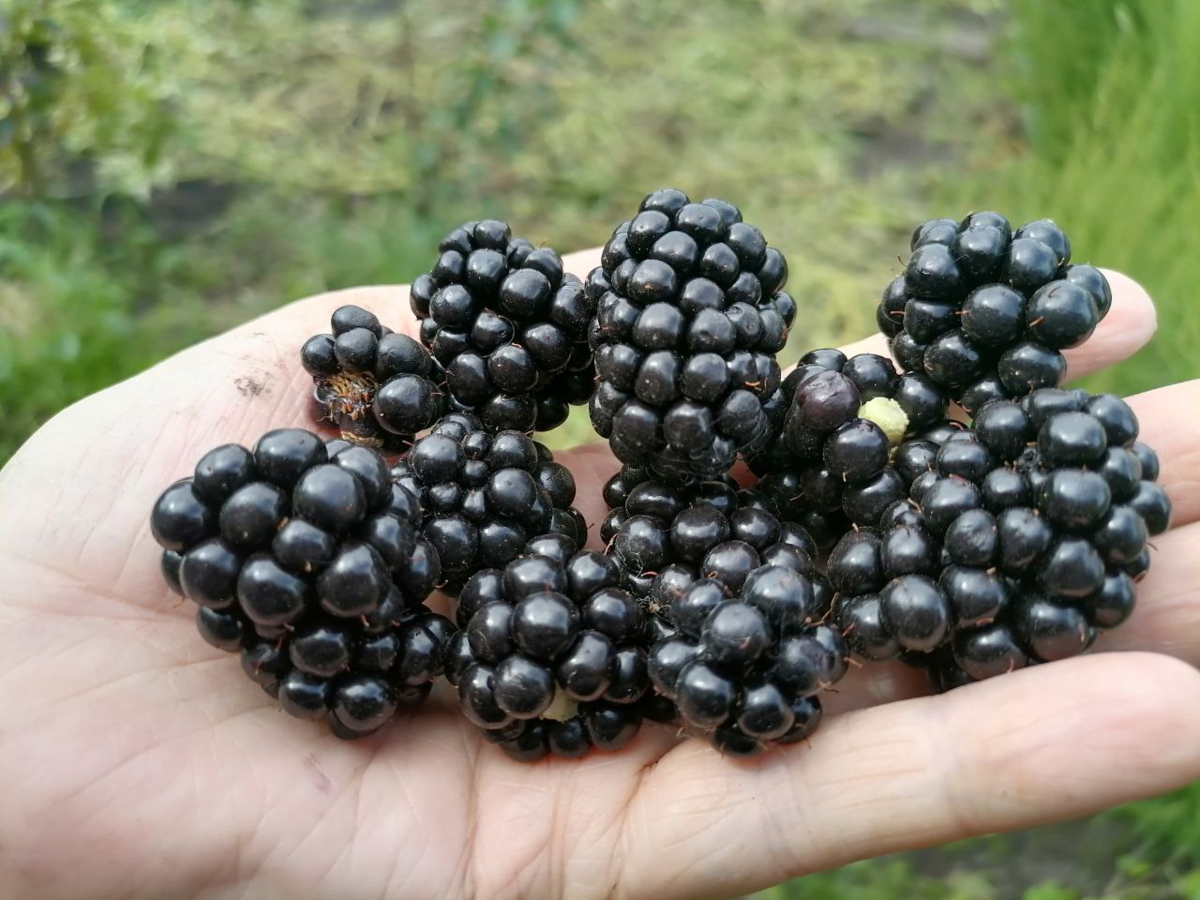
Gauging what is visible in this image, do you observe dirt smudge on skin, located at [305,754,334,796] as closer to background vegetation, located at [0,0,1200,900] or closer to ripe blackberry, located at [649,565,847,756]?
ripe blackberry, located at [649,565,847,756]

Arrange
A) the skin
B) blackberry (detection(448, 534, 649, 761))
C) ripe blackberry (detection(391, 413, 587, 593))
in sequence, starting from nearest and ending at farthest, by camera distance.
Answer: the skin → blackberry (detection(448, 534, 649, 761)) → ripe blackberry (detection(391, 413, 587, 593))

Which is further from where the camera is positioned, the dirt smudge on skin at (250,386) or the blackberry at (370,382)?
the dirt smudge on skin at (250,386)

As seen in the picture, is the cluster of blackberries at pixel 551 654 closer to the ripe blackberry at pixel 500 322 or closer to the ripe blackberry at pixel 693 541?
the ripe blackberry at pixel 693 541

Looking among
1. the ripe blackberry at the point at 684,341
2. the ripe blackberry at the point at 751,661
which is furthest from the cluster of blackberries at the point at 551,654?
the ripe blackberry at the point at 684,341

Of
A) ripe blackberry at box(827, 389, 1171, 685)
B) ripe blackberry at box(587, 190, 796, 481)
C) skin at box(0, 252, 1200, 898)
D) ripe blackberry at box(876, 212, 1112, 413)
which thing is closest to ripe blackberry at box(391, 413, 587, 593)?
ripe blackberry at box(587, 190, 796, 481)

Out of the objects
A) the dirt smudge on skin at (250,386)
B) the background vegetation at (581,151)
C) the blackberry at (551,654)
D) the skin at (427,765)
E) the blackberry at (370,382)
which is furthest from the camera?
the background vegetation at (581,151)

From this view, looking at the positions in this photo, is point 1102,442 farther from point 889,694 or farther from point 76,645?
point 76,645

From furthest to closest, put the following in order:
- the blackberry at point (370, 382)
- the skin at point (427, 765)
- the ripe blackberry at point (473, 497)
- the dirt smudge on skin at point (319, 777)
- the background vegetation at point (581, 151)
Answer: the background vegetation at point (581, 151)
the blackberry at point (370, 382)
the ripe blackberry at point (473, 497)
the dirt smudge on skin at point (319, 777)
the skin at point (427, 765)

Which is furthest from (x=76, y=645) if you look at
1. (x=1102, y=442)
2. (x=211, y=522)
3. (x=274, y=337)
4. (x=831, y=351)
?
(x=1102, y=442)
